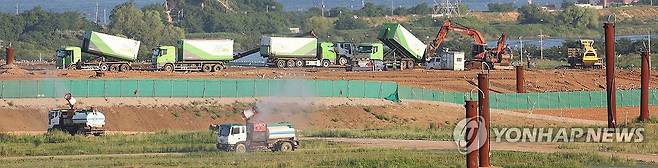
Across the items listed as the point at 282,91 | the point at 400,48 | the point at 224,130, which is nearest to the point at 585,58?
the point at 400,48

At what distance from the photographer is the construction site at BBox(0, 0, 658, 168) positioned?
53406 mm

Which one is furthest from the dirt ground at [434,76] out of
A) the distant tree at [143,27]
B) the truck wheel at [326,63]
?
the distant tree at [143,27]

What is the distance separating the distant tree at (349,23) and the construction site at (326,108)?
2958 inches

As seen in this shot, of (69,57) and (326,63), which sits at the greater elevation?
(69,57)

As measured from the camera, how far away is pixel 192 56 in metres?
96.8

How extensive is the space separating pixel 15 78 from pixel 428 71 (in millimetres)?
28419

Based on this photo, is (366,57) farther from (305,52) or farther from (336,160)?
(336,160)

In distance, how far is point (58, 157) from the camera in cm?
5438

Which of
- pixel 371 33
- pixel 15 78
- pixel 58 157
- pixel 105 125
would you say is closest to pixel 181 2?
pixel 371 33

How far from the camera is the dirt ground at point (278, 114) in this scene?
69.7 m

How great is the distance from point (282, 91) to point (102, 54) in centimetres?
2565

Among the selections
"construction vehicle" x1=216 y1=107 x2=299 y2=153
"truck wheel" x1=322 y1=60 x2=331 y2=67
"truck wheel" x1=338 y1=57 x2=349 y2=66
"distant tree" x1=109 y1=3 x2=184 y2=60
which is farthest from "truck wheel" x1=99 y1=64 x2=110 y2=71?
"distant tree" x1=109 y1=3 x2=184 y2=60

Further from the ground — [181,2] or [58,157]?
[181,2]

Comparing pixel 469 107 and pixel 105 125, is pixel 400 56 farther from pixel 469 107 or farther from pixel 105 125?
pixel 469 107
